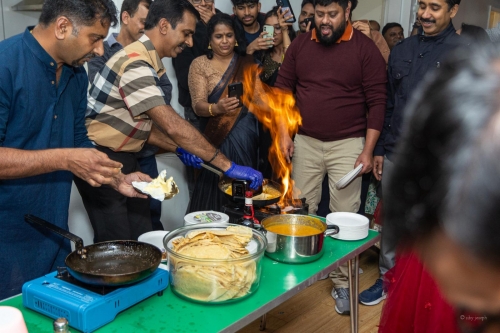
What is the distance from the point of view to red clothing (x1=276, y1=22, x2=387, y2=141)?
3.32m

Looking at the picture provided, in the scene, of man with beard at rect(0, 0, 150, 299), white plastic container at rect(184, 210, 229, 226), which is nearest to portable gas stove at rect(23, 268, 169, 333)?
man with beard at rect(0, 0, 150, 299)

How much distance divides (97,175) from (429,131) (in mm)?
1472

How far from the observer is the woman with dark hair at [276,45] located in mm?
4012

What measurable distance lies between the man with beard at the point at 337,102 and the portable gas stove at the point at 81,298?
1985mm

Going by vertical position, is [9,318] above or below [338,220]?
above

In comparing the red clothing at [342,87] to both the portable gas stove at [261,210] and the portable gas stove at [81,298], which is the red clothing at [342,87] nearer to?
the portable gas stove at [261,210]

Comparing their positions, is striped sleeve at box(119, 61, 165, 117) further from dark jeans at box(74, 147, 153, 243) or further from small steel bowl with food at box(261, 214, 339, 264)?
small steel bowl with food at box(261, 214, 339, 264)

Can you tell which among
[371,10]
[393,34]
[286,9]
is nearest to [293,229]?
[286,9]

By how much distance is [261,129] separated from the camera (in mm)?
3977

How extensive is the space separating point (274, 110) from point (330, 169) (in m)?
0.61

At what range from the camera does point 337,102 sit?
334cm

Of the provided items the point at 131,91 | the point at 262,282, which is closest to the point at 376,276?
the point at 262,282

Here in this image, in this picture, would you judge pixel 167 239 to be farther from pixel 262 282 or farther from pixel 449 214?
pixel 449 214

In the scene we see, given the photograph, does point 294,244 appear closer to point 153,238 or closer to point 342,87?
point 153,238
